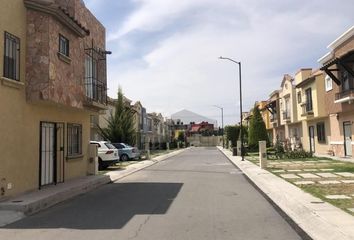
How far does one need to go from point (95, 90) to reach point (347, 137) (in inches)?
774

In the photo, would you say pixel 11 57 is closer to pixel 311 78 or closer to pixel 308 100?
pixel 311 78

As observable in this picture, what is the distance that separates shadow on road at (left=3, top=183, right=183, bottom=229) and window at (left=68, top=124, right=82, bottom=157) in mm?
3096

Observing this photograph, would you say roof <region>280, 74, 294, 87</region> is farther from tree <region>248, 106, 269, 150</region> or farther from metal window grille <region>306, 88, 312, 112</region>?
metal window grille <region>306, 88, 312, 112</region>

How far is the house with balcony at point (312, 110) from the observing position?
38875 mm

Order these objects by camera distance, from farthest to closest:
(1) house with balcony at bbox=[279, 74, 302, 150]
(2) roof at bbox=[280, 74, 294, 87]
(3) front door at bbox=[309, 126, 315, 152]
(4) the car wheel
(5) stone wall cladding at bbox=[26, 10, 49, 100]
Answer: (2) roof at bbox=[280, 74, 294, 87]
(1) house with balcony at bbox=[279, 74, 302, 150]
(3) front door at bbox=[309, 126, 315, 152]
(4) the car wheel
(5) stone wall cladding at bbox=[26, 10, 49, 100]

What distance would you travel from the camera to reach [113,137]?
4281 cm

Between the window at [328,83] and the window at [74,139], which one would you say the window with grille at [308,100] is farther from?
the window at [74,139]

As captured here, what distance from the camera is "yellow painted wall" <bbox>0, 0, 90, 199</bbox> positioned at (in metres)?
13.3

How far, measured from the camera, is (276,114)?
202 feet

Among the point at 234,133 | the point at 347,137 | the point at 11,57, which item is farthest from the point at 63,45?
the point at 234,133

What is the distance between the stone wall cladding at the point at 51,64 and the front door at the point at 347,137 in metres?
20.8

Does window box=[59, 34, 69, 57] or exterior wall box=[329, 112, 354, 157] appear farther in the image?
exterior wall box=[329, 112, 354, 157]

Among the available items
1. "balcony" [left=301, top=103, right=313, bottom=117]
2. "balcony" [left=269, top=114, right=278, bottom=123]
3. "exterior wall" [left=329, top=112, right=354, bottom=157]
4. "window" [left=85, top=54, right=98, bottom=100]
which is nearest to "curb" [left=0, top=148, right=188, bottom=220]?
"window" [left=85, top=54, right=98, bottom=100]

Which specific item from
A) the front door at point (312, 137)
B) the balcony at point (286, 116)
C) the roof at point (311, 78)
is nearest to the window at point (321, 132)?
the front door at point (312, 137)
